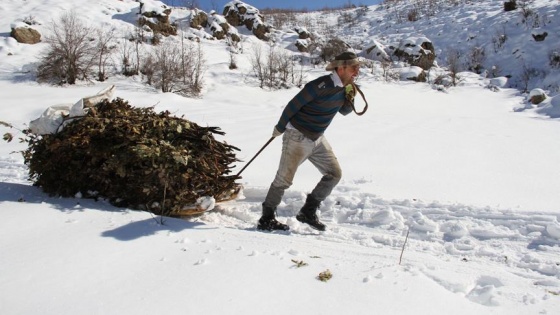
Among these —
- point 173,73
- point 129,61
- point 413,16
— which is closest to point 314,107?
point 173,73

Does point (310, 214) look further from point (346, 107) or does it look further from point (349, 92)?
point (349, 92)

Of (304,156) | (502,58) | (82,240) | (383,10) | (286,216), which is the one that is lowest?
(286,216)

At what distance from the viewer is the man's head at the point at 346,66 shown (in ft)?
10.4

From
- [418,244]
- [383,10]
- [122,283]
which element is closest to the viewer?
[122,283]

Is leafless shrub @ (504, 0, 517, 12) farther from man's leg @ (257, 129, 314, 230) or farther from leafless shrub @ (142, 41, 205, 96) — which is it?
man's leg @ (257, 129, 314, 230)

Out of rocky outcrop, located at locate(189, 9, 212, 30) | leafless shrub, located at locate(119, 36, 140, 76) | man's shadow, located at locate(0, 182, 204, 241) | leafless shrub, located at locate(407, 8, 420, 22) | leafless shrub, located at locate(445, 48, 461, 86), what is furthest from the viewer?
leafless shrub, located at locate(407, 8, 420, 22)

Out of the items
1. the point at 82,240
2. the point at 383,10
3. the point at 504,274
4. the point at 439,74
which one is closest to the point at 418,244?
the point at 504,274

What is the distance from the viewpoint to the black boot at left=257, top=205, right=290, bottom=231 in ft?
11.6

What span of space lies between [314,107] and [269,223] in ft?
3.57

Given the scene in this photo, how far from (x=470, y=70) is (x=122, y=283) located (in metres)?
24.7

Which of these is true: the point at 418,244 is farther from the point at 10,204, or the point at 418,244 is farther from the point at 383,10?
the point at 383,10

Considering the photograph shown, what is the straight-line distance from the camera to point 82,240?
2717 mm

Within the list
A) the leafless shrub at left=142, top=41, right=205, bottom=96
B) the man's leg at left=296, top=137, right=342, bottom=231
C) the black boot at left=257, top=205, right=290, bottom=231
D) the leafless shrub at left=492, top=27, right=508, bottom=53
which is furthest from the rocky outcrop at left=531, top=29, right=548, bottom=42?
the black boot at left=257, top=205, right=290, bottom=231

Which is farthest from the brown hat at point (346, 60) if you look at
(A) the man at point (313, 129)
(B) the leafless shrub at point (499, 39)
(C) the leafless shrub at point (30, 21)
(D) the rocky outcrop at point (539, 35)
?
(B) the leafless shrub at point (499, 39)
